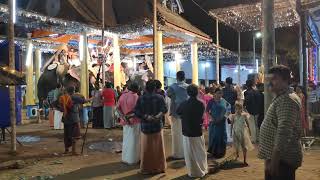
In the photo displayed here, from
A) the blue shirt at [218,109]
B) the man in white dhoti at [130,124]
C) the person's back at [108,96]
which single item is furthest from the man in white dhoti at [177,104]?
the person's back at [108,96]

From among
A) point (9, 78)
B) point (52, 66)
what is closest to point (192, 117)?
point (9, 78)

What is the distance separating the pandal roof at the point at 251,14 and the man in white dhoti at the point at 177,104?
868 cm

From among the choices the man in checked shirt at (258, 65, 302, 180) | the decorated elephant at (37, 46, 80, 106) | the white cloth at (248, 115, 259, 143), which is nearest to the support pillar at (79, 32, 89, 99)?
the decorated elephant at (37, 46, 80, 106)

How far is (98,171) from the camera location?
8750mm

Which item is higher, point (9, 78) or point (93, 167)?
point (9, 78)

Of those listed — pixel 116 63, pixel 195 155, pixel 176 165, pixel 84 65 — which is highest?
pixel 116 63

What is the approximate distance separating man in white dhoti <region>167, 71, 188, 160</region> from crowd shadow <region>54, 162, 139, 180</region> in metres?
1.20

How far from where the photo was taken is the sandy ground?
8297 mm

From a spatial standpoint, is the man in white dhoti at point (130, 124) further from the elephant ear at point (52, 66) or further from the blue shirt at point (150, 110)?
the elephant ear at point (52, 66)

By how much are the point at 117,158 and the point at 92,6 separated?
31.2ft

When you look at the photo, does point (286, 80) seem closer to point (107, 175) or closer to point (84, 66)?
point (107, 175)

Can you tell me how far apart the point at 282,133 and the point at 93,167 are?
574cm

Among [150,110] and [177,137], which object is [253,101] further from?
[150,110]

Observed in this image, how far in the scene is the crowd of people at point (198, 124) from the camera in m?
4.27
